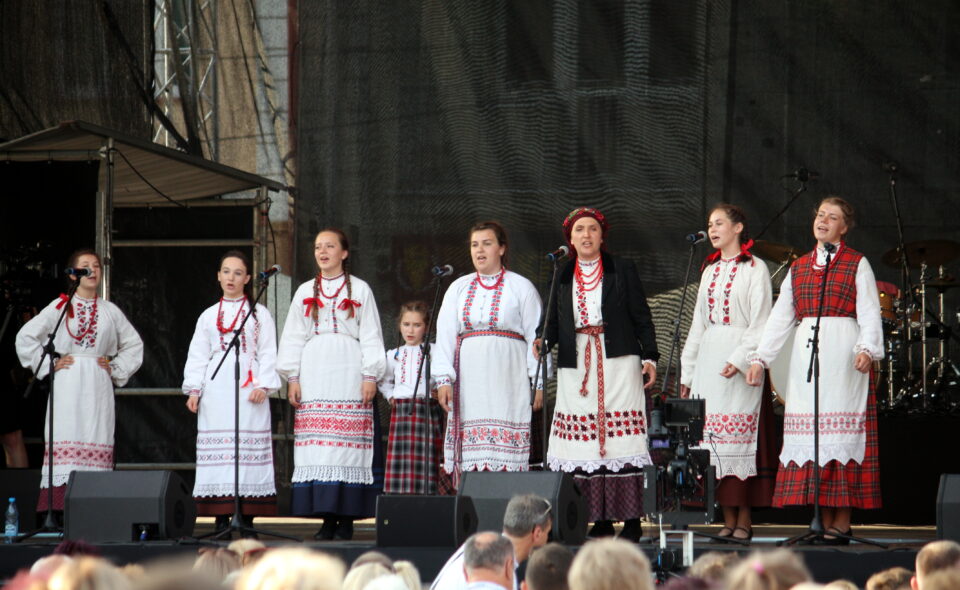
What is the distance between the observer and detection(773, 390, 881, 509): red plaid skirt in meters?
6.23

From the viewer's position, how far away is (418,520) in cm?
586

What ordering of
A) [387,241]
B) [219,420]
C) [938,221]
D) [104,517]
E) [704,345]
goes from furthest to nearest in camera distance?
[387,241] → [938,221] → [219,420] → [704,345] → [104,517]

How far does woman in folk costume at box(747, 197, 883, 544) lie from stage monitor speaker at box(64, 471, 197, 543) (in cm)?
278

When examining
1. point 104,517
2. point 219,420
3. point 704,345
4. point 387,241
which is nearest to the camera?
point 104,517

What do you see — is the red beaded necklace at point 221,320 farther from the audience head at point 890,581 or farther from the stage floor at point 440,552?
the audience head at point 890,581

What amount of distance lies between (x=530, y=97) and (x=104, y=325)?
3301mm

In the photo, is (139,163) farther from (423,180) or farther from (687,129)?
(687,129)

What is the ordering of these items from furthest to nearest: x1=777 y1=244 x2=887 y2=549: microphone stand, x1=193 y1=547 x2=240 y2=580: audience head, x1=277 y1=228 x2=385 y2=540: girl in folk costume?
1. x1=277 y1=228 x2=385 y2=540: girl in folk costume
2. x1=777 y1=244 x2=887 y2=549: microphone stand
3. x1=193 y1=547 x2=240 y2=580: audience head

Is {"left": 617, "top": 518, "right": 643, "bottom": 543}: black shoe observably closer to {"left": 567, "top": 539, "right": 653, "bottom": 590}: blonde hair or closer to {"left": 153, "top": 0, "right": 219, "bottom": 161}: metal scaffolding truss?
{"left": 567, "top": 539, "right": 653, "bottom": 590}: blonde hair

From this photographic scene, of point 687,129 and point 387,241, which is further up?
point 687,129

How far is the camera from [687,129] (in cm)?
897

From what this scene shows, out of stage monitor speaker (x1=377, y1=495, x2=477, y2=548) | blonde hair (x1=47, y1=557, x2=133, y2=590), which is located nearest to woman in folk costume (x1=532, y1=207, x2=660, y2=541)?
stage monitor speaker (x1=377, y1=495, x2=477, y2=548)

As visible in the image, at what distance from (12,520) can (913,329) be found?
5.50 m

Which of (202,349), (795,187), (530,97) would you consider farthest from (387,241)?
(795,187)
